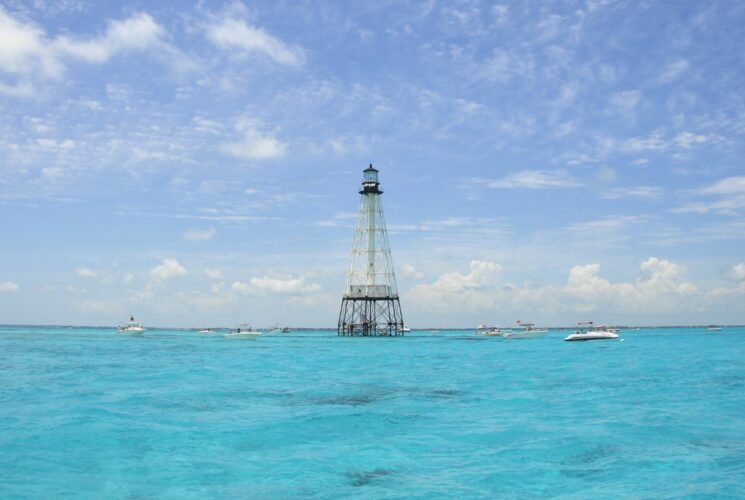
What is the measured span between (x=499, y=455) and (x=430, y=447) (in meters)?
2.20

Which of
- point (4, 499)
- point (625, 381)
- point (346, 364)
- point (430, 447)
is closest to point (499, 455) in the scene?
point (430, 447)

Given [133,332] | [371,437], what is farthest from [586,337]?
[133,332]

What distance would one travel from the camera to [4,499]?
44.1 ft

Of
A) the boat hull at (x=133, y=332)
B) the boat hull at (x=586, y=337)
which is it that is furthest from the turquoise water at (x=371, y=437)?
the boat hull at (x=133, y=332)

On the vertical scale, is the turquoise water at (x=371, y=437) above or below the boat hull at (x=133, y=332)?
below

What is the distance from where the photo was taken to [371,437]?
20266mm

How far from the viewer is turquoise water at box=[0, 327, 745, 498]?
580 inches

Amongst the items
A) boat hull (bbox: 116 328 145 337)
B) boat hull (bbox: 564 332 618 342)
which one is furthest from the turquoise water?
boat hull (bbox: 116 328 145 337)

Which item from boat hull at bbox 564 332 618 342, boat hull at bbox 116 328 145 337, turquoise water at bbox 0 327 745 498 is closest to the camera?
turquoise water at bbox 0 327 745 498

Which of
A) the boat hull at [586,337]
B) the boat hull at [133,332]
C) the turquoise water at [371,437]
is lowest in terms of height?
the turquoise water at [371,437]

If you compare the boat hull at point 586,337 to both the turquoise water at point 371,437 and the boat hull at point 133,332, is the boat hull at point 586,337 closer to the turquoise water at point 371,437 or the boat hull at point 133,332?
the turquoise water at point 371,437

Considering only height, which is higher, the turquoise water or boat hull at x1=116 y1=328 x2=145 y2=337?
boat hull at x1=116 y1=328 x2=145 y2=337

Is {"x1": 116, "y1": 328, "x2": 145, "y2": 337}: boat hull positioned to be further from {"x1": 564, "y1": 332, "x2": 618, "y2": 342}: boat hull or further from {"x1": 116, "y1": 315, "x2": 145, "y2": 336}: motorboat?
{"x1": 564, "y1": 332, "x2": 618, "y2": 342}: boat hull

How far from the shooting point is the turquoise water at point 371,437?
14.7m
